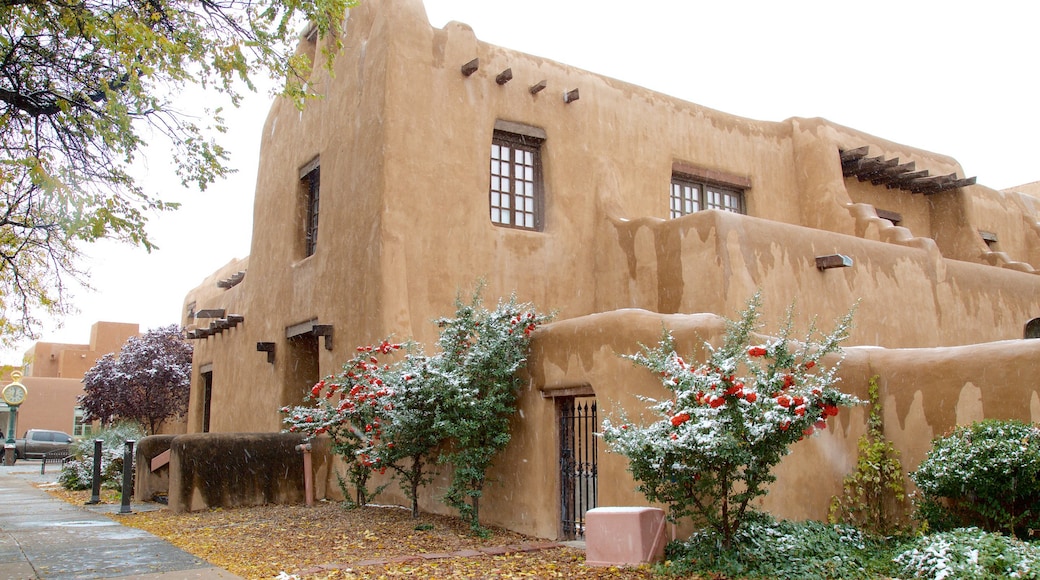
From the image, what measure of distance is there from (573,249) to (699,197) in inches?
138

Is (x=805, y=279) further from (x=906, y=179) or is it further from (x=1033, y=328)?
(x=906, y=179)

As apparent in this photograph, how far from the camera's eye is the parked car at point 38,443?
112ft

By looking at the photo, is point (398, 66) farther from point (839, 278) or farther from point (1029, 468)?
point (1029, 468)

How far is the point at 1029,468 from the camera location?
7.62m

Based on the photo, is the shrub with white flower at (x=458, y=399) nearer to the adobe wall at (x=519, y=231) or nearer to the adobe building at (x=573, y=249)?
the adobe building at (x=573, y=249)

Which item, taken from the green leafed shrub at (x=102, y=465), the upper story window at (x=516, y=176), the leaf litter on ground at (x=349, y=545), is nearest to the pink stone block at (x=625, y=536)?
the leaf litter on ground at (x=349, y=545)

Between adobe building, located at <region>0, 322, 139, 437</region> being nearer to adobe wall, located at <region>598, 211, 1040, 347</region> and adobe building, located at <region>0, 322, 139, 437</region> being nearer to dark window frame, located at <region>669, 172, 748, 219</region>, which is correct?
dark window frame, located at <region>669, 172, 748, 219</region>

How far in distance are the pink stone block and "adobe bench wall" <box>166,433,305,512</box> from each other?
7.09m

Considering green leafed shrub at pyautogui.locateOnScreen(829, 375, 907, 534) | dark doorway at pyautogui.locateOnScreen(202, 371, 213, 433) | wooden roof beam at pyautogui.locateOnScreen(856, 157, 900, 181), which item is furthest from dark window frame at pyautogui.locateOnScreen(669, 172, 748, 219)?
dark doorway at pyautogui.locateOnScreen(202, 371, 213, 433)

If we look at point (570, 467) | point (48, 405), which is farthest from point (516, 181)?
point (48, 405)


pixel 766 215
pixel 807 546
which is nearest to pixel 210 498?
pixel 807 546

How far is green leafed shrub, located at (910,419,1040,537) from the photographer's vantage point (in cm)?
776

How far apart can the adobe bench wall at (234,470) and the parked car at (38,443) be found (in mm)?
24732

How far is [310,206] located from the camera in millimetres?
16938
